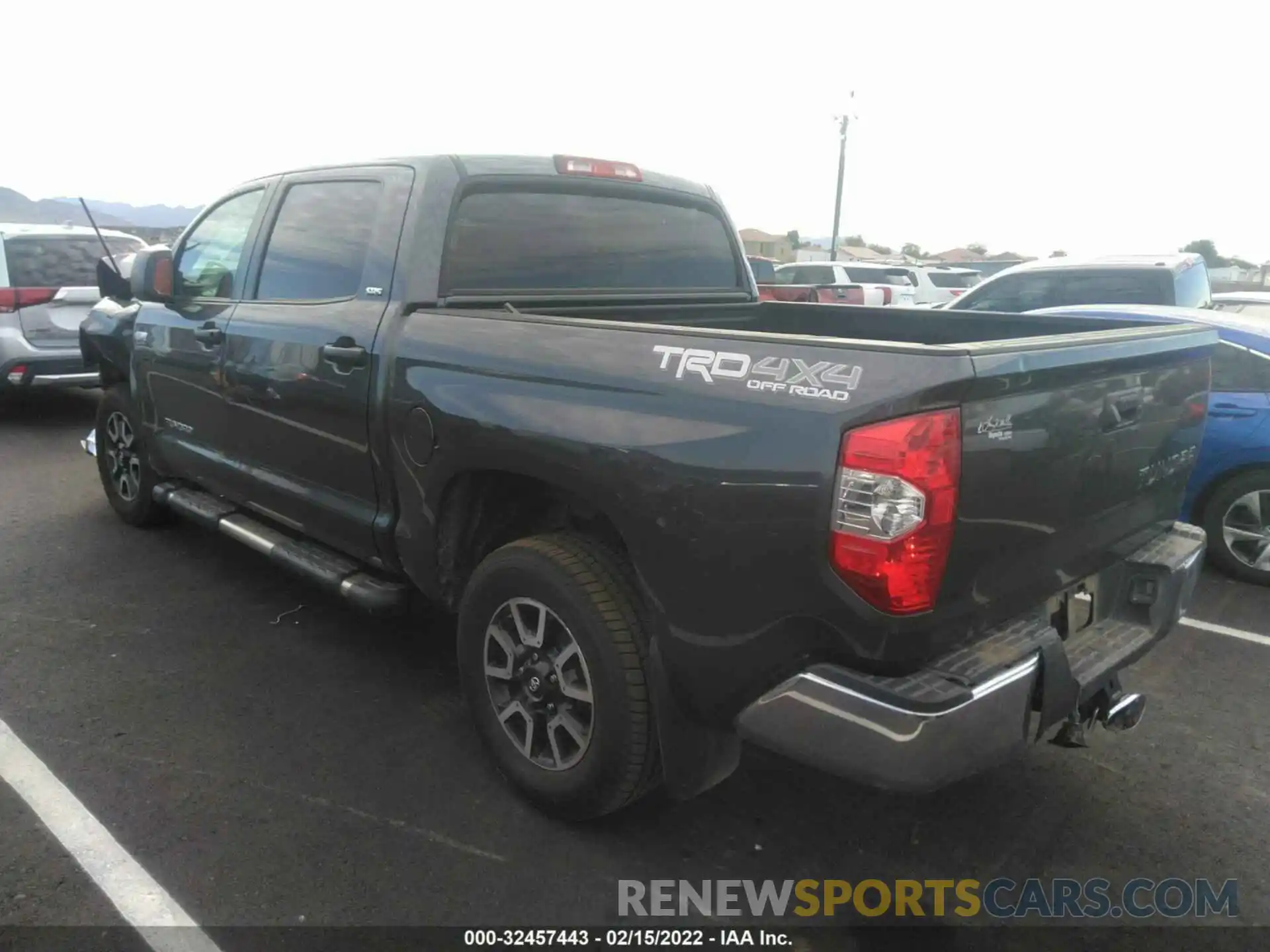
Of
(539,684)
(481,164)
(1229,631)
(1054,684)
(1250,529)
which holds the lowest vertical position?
(1229,631)

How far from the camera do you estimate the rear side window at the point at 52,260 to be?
27.8 feet

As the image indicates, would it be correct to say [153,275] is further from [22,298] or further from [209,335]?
[22,298]

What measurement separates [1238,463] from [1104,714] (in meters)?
3.37

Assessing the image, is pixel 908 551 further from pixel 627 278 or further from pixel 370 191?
pixel 370 191

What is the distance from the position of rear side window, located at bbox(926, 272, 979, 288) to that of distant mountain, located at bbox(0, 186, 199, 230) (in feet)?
45.3

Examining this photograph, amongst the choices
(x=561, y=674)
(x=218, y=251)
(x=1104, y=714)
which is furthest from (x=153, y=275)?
(x=1104, y=714)

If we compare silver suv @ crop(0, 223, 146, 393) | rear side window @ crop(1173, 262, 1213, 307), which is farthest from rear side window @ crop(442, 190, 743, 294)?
silver suv @ crop(0, 223, 146, 393)

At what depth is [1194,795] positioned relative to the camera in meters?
3.25

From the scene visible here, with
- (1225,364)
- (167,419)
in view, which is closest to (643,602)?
(167,419)

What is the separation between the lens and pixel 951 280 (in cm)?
2025

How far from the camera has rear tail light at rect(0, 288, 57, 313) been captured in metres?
8.29

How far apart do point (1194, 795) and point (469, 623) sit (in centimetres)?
247

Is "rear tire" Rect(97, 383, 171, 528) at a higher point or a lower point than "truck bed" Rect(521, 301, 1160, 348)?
lower

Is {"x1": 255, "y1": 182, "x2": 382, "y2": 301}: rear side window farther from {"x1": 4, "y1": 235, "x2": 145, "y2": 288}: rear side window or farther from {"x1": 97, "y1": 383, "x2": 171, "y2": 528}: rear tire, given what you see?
{"x1": 4, "y1": 235, "x2": 145, "y2": 288}: rear side window
